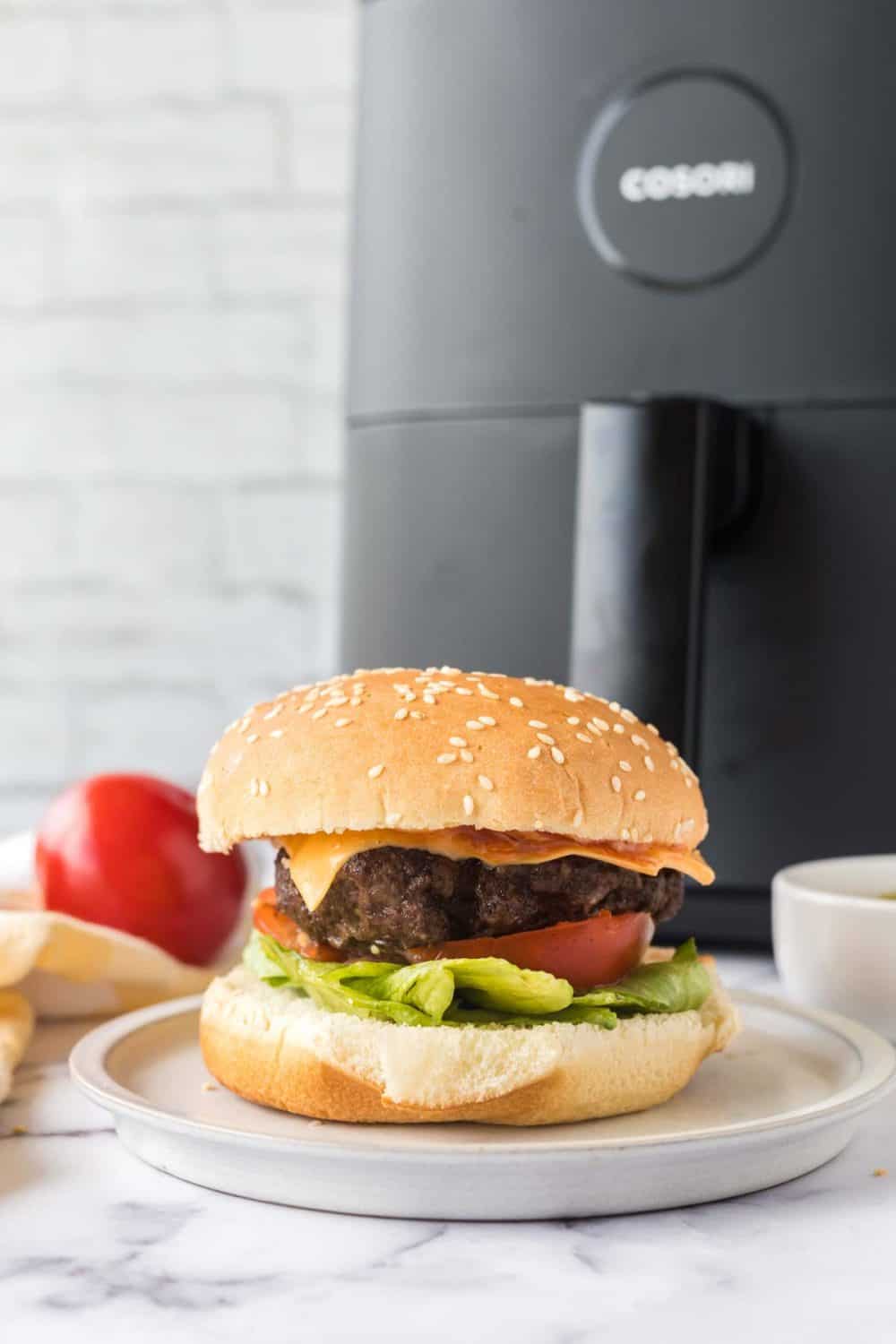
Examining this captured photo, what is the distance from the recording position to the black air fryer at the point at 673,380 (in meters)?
1.37

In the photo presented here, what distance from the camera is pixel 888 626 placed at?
1.41m

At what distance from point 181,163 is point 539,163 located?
3.98ft

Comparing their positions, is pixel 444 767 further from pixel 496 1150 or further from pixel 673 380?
pixel 673 380

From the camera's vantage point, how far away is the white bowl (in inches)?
46.1

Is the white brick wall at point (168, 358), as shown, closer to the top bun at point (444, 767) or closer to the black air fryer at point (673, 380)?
the black air fryer at point (673, 380)

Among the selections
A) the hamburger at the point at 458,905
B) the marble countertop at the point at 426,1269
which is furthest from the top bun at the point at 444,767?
the marble countertop at the point at 426,1269

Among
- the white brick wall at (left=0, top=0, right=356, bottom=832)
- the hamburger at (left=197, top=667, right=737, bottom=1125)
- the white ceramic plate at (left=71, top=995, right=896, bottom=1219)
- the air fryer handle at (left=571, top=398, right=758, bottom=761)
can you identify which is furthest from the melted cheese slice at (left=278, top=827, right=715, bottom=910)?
the white brick wall at (left=0, top=0, right=356, bottom=832)

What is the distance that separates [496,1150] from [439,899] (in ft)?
0.74

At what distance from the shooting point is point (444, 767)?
37.8 inches

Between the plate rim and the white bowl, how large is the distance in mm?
89

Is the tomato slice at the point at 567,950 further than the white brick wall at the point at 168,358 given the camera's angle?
No

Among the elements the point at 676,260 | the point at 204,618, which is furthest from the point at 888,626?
the point at 204,618

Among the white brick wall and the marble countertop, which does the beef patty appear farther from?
the white brick wall

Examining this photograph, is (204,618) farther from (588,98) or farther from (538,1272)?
(538,1272)
